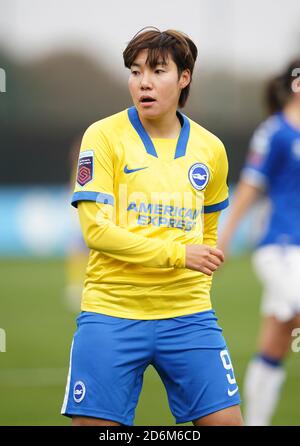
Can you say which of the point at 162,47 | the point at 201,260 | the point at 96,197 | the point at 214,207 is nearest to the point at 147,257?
the point at 201,260

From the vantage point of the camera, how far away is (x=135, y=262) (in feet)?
13.6

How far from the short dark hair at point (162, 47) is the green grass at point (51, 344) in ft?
10.5

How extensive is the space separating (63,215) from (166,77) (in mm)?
16311

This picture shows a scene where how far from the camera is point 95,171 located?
4160mm

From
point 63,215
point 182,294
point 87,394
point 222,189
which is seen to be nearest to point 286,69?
point 222,189

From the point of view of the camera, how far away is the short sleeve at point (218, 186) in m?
4.41

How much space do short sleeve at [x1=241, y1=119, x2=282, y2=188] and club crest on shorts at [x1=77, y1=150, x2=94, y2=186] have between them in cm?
251

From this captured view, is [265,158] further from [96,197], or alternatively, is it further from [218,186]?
[96,197]

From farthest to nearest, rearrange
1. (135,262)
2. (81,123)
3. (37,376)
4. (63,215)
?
(81,123) → (63,215) → (37,376) → (135,262)

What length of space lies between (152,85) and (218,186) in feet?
1.95

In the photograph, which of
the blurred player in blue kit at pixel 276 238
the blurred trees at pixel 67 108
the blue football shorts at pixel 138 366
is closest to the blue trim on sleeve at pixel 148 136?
the blue football shorts at pixel 138 366

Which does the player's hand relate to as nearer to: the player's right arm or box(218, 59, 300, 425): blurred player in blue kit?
the player's right arm

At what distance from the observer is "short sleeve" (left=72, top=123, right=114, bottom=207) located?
13.6 ft
